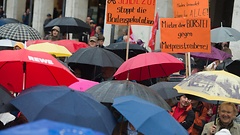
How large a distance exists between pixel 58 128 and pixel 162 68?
6424 mm

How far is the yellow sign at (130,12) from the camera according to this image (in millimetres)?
8977

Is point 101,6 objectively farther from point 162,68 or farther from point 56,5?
point 162,68

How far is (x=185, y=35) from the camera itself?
329 inches

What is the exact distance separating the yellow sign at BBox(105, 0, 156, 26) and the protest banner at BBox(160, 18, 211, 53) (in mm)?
585

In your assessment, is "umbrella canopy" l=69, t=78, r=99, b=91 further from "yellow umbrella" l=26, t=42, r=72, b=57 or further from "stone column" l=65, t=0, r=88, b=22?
"stone column" l=65, t=0, r=88, b=22

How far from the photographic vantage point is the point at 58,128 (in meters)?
2.09

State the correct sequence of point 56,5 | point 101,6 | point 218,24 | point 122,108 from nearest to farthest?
point 122,108
point 218,24
point 101,6
point 56,5

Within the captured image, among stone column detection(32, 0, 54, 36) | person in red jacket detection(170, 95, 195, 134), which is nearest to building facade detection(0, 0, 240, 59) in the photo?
stone column detection(32, 0, 54, 36)

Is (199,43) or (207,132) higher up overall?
(199,43)

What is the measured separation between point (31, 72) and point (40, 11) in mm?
21327

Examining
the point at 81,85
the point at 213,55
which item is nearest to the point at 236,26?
the point at 213,55

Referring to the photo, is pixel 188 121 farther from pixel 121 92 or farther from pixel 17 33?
pixel 17 33

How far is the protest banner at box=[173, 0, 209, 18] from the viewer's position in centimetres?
889

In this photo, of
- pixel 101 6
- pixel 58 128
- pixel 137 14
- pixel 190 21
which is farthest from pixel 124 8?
pixel 101 6
